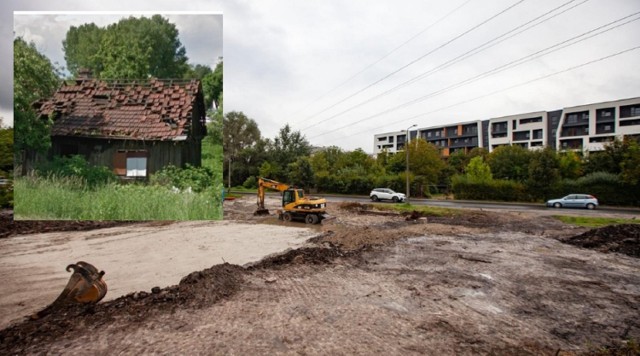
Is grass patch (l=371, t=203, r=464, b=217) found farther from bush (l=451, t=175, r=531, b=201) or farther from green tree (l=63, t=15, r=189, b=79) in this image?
green tree (l=63, t=15, r=189, b=79)

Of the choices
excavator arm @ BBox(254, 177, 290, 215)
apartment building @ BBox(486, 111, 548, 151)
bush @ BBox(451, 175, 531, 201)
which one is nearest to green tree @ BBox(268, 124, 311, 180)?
excavator arm @ BBox(254, 177, 290, 215)

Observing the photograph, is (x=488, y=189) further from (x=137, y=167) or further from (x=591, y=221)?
(x=137, y=167)

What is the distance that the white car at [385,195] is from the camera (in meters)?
A: 19.3

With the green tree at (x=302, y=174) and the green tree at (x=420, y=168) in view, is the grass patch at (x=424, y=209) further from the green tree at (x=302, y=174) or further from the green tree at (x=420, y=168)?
the green tree at (x=302, y=174)

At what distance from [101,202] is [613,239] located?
517 inches

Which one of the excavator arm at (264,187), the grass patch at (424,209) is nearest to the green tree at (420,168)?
the grass patch at (424,209)

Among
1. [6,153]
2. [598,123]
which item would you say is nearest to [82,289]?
[6,153]

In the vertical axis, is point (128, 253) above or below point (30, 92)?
below

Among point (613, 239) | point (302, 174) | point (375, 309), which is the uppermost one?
point (302, 174)

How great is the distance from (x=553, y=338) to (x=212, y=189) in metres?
6.98

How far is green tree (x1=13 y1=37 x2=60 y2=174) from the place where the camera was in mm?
8008

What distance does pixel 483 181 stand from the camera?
19094mm

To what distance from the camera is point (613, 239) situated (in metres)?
9.84

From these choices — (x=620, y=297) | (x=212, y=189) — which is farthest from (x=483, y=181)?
(x=212, y=189)
